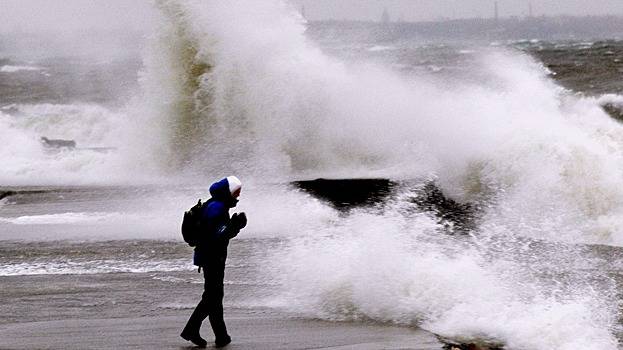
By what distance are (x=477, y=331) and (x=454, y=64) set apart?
4716cm

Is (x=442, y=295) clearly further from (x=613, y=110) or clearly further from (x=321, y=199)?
(x=613, y=110)

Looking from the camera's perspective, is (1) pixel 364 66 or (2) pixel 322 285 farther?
(1) pixel 364 66

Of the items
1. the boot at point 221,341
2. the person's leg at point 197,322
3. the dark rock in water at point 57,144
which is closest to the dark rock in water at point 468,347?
the boot at point 221,341

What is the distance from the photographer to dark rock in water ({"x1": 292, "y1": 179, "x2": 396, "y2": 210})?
42.9ft

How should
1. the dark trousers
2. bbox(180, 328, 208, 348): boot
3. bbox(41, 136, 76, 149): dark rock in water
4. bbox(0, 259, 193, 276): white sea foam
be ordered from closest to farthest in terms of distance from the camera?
the dark trousers
bbox(180, 328, 208, 348): boot
bbox(0, 259, 193, 276): white sea foam
bbox(41, 136, 76, 149): dark rock in water

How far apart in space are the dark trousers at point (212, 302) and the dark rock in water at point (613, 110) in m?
21.1

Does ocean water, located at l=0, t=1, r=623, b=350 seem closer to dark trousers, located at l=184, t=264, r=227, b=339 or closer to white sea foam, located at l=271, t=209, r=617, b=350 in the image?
white sea foam, located at l=271, t=209, r=617, b=350

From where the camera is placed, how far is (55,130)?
93.5 feet

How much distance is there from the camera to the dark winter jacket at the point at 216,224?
21.8 ft

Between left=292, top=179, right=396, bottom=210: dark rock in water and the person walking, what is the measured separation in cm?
583

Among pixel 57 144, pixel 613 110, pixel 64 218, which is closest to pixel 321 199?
pixel 64 218

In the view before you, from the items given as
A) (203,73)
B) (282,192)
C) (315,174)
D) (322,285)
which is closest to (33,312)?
(322,285)

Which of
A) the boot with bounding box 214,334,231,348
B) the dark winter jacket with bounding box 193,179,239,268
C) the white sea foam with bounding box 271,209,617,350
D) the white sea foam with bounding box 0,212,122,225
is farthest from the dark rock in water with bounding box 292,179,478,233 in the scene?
the dark winter jacket with bounding box 193,179,239,268

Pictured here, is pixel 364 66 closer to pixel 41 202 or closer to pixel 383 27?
pixel 41 202
